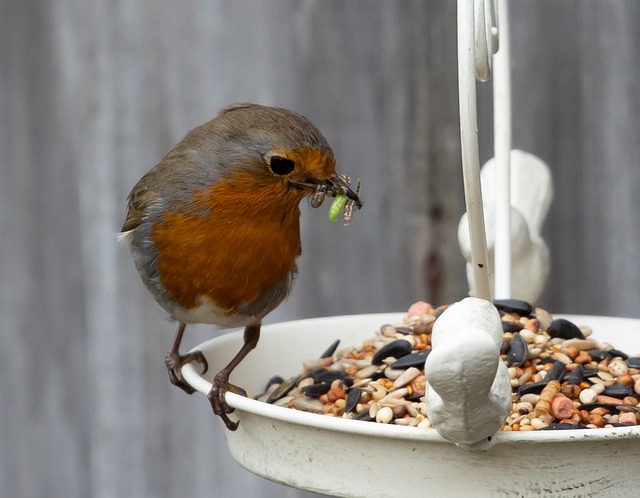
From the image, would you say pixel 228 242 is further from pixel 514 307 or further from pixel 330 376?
pixel 514 307

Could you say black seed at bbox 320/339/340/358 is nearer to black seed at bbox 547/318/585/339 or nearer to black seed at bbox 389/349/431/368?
black seed at bbox 389/349/431/368

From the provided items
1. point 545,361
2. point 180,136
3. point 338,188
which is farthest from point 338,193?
point 180,136

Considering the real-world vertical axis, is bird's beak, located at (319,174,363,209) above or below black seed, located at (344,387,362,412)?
above

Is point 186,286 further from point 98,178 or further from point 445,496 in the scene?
point 98,178

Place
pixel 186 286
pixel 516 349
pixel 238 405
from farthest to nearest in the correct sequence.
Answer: pixel 186 286 < pixel 516 349 < pixel 238 405

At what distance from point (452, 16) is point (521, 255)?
808mm

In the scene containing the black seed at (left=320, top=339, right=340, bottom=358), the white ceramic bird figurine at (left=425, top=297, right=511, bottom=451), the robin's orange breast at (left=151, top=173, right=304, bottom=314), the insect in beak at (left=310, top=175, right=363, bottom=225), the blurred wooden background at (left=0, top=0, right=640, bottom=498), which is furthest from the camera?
the blurred wooden background at (left=0, top=0, right=640, bottom=498)

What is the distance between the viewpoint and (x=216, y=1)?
2.25 metres

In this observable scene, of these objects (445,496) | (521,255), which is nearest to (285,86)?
(521,255)

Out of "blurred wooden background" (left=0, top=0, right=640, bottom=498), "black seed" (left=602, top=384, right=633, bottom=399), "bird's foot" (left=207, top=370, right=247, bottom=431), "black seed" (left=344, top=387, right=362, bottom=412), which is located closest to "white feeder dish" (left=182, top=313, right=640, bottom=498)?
"bird's foot" (left=207, top=370, right=247, bottom=431)

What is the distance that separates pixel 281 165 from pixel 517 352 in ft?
1.50

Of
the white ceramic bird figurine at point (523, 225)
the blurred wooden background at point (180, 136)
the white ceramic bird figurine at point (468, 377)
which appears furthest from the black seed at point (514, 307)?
the blurred wooden background at point (180, 136)

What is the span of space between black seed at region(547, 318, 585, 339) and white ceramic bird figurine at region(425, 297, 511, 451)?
23.4 inches

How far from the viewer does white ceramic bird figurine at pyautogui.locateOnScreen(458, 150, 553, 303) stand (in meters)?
1.73
